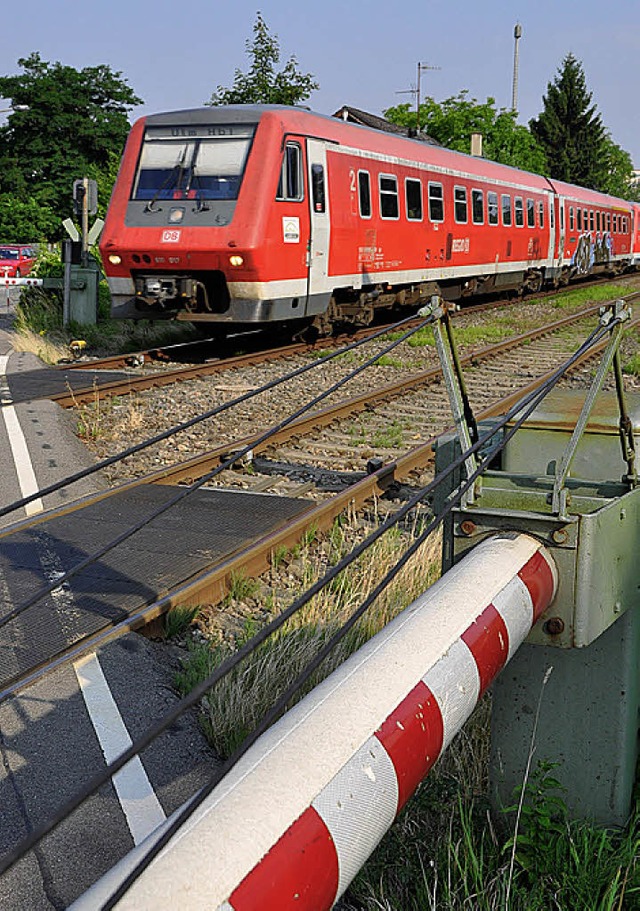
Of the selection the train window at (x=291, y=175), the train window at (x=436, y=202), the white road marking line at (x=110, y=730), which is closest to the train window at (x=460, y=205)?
the train window at (x=436, y=202)

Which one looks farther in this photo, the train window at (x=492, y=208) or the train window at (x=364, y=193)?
the train window at (x=492, y=208)

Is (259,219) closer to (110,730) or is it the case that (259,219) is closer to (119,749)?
(110,730)

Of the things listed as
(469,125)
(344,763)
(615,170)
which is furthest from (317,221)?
(615,170)

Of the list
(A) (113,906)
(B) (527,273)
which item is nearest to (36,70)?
(B) (527,273)

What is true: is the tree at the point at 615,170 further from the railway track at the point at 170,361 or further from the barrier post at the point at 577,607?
the barrier post at the point at 577,607

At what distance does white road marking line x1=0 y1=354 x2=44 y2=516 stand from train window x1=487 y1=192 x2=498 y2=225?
12.9 m

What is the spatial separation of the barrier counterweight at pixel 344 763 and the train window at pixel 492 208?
2036 cm

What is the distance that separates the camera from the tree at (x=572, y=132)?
8250 cm

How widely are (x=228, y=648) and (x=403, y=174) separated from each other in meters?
13.6

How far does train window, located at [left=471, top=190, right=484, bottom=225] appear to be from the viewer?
20.5m

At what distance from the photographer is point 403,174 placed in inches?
666

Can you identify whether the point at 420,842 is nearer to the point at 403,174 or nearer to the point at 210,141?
the point at 210,141

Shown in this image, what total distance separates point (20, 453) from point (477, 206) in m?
14.5

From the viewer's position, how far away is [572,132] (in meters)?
83.8
